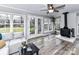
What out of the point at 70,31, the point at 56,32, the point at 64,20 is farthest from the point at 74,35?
the point at 56,32

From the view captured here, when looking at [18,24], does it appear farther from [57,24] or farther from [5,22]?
[57,24]

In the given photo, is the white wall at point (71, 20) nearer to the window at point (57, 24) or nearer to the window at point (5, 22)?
the window at point (57, 24)

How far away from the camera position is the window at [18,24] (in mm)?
7195

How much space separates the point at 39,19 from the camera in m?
9.46

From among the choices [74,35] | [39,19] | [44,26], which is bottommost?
[74,35]

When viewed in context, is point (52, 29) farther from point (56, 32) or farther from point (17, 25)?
point (17, 25)

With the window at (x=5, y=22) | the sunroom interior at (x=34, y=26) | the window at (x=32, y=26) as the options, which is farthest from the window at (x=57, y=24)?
the window at (x=5, y=22)

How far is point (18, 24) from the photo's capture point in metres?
7.50

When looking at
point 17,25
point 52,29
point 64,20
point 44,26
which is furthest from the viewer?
point 52,29

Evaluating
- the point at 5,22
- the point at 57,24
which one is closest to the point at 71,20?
the point at 57,24

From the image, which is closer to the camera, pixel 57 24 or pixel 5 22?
pixel 5 22

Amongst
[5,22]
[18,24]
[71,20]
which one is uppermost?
[71,20]
